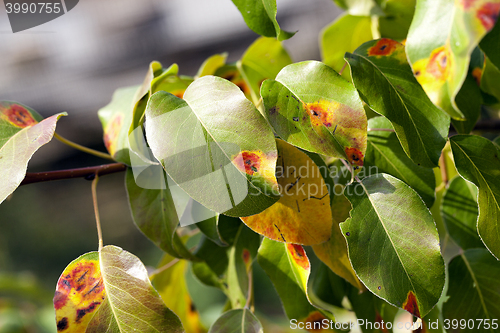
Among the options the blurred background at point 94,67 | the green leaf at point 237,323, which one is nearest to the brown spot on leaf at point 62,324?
the green leaf at point 237,323

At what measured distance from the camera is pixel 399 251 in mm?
236

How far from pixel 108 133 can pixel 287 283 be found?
0.22 meters

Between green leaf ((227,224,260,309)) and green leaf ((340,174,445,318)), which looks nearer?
green leaf ((340,174,445,318))

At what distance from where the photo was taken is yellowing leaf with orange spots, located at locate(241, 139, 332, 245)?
0.84 ft

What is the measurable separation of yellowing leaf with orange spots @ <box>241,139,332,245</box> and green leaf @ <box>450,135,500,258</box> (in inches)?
3.9

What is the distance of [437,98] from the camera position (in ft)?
0.66

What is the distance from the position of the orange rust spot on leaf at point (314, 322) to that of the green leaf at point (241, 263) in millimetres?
63

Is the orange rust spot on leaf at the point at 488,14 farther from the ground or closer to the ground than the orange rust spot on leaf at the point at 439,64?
farther from the ground

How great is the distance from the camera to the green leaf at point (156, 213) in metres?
0.31

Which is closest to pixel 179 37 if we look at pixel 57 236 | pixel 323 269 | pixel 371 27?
pixel 57 236

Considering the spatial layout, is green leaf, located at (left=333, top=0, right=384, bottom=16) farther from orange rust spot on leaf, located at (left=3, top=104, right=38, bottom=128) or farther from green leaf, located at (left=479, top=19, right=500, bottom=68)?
orange rust spot on leaf, located at (left=3, top=104, right=38, bottom=128)

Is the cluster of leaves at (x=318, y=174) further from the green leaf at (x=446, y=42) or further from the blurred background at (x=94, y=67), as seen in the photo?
the blurred background at (x=94, y=67)

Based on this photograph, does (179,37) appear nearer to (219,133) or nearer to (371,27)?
(371,27)

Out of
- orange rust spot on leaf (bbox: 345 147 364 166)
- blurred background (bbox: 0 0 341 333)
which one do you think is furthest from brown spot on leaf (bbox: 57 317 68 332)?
blurred background (bbox: 0 0 341 333)
